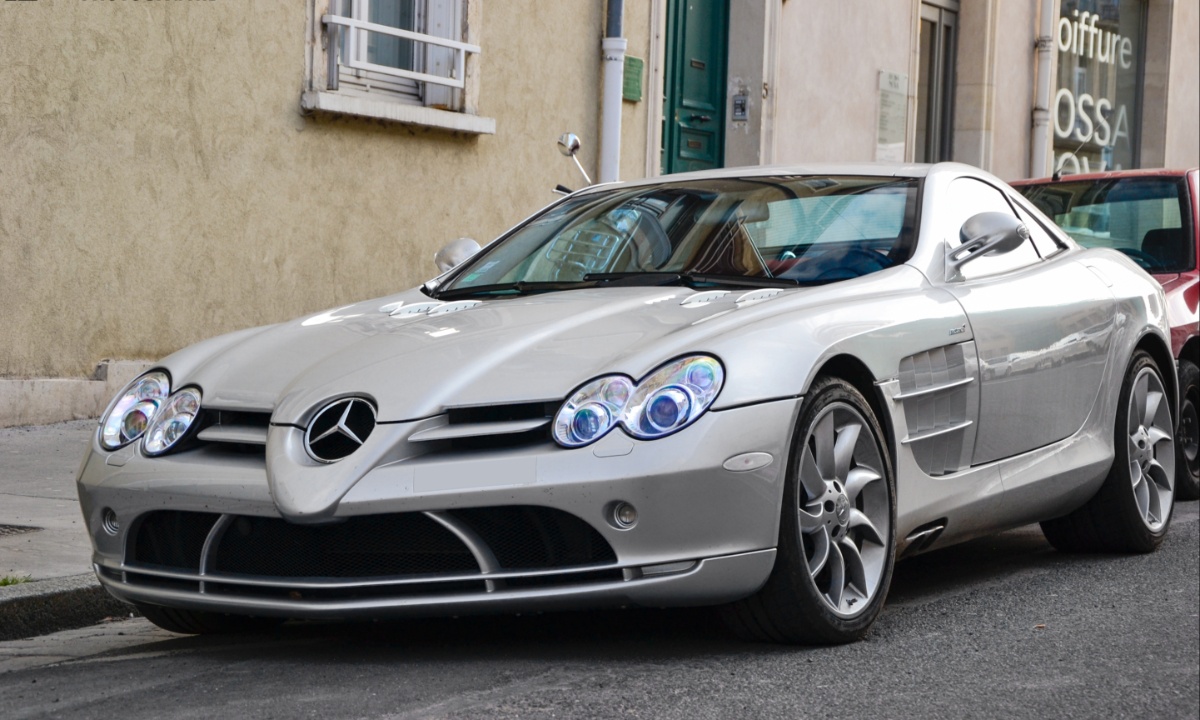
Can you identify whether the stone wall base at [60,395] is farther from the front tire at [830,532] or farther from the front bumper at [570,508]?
the front tire at [830,532]

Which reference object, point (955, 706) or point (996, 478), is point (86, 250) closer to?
point (996, 478)

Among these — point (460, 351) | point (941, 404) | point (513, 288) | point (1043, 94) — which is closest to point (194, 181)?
point (513, 288)

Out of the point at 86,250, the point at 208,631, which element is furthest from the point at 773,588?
the point at 86,250

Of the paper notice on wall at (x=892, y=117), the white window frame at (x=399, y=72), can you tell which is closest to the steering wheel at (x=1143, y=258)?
the white window frame at (x=399, y=72)

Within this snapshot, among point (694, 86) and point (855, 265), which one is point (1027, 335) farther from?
point (694, 86)

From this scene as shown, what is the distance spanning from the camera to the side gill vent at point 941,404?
4.79 metres

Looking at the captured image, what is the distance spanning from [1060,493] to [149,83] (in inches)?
216

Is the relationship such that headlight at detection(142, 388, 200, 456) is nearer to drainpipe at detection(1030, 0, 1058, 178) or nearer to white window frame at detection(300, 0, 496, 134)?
white window frame at detection(300, 0, 496, 134)

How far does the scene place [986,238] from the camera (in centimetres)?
525

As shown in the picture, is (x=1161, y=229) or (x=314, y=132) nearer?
(x=1161, y=229)

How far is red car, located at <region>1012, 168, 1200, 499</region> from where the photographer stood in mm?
8000

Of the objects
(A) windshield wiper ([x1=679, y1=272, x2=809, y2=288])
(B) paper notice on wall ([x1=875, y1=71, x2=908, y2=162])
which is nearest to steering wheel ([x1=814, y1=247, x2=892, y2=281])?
(A) windshield wiper ([x1=679, y1=272, x2=809, y2=288])

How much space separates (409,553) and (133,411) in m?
0.99

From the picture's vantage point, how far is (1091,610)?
5094mm
